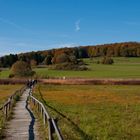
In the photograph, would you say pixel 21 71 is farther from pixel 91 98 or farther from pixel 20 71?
pixel 91 98

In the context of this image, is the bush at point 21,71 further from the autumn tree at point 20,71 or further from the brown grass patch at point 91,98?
the brown grass patch at point 91,98

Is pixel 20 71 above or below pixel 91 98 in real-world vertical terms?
above

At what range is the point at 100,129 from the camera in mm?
20078

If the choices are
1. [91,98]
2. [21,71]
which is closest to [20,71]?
[21,71]

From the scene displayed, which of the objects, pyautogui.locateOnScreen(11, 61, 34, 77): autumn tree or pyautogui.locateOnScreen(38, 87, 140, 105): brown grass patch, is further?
pyautogui.locateOnScreen(11, 61, 34, 77): autumn tree

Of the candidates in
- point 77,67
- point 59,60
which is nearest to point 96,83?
point 77,67

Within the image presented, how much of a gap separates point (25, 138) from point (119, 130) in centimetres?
503

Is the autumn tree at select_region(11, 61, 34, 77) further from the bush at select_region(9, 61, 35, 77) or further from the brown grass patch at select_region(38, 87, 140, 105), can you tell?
the brown grass patch at select_region(38, 87, 140, 105)

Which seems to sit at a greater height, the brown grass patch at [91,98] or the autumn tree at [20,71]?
the autumn tree at [20,71]

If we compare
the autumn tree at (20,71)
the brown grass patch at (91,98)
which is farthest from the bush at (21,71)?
the brown grass patch at (91,98)

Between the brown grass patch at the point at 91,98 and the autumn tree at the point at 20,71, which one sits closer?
the brown grass patch at the point at 91,98

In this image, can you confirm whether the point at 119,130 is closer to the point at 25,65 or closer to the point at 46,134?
the point at 46,134

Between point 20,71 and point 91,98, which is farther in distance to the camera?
point 20,71

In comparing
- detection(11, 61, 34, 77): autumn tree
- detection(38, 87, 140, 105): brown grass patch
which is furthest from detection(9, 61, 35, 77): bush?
detection(38, 87, 140, 105): brown grass patch
